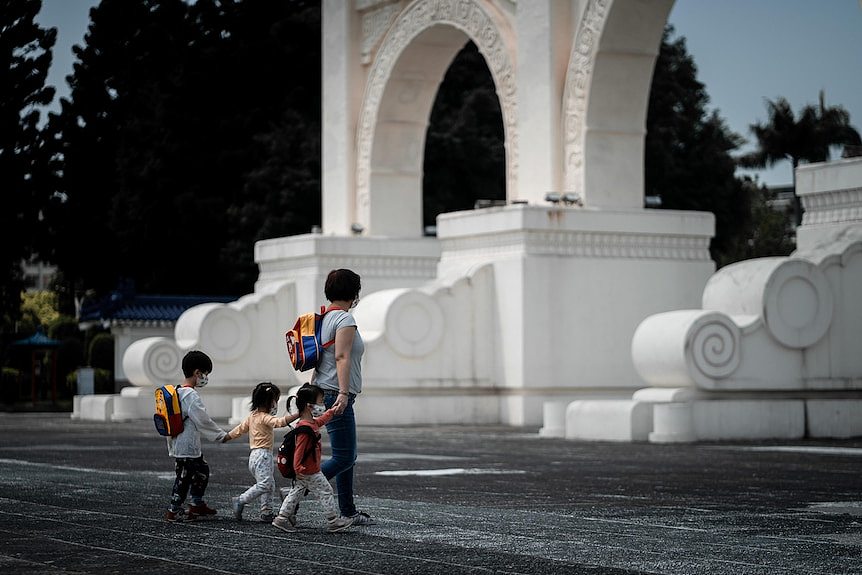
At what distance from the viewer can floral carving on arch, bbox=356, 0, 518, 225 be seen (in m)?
23.5

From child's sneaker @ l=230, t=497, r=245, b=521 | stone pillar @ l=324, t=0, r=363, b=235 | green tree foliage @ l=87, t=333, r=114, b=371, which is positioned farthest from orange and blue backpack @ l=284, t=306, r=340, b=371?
green tree foliage @ l=87, t=333, r=114, b=371

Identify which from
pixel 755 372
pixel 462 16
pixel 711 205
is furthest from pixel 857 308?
pixel 711 205

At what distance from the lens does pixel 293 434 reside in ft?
29.5

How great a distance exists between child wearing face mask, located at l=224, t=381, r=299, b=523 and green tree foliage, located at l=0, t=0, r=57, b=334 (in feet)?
122

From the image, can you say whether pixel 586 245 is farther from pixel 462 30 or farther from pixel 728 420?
pixel 728 420

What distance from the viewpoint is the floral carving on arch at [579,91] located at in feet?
71.7

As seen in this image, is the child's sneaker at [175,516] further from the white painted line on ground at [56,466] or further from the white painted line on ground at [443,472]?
the white painted line on ground at [56,466]

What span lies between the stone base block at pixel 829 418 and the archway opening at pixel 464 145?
21.8 metres

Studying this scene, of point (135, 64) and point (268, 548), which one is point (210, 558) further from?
point (135, 64)

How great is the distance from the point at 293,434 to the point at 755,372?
942 cm

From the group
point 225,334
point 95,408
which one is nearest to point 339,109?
point 225,334

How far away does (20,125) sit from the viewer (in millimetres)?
46156

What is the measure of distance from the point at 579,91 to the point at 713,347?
5935 mm

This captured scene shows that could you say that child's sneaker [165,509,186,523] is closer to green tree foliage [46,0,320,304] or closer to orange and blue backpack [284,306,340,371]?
orange and blue backpack [284,306,340,371]
